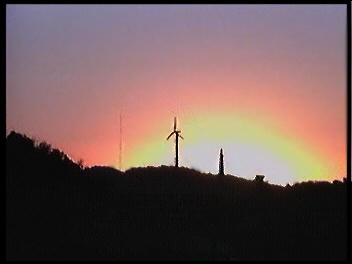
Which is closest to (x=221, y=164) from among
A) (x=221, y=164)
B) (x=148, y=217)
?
(x=221, y=164)

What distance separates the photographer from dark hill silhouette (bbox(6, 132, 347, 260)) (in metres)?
25.7

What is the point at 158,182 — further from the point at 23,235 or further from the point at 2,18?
the point at 2,18

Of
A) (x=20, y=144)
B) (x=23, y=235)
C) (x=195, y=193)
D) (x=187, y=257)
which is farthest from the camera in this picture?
(x=195, y=193)

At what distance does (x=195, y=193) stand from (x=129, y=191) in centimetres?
567

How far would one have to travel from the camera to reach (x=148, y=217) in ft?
110

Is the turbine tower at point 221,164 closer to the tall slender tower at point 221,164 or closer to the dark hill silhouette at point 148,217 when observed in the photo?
the tall slender tower at point 221,164

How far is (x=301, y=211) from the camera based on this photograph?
3825cm

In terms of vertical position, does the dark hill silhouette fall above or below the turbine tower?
below

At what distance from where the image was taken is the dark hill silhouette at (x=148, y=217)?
84.2ft

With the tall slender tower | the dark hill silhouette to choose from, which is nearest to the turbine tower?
the tall slender tower

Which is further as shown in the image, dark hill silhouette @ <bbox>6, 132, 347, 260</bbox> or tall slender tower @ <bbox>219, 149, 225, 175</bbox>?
tall slender tower @ <bbox>219, 149, 225, 175</bbox>

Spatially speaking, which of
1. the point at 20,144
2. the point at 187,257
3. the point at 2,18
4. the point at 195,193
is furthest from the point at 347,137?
the point at 195,193

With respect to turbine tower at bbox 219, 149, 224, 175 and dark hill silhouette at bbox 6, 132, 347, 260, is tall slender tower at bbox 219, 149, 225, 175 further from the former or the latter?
dark hill silhouette at bbox 6, 132, 347, 260

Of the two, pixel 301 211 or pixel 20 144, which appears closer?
pixel 20 144
